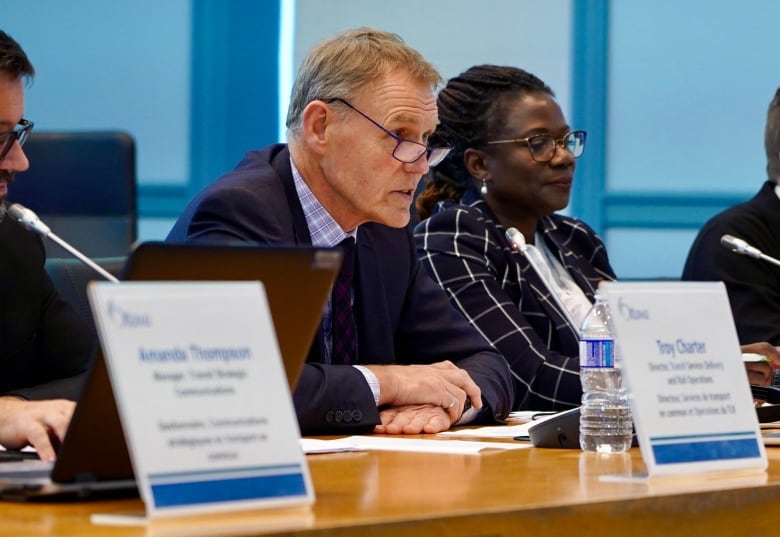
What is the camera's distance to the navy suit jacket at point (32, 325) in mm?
2174

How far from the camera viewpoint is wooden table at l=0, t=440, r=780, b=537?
3.24 ft

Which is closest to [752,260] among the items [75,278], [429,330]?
[429,330]

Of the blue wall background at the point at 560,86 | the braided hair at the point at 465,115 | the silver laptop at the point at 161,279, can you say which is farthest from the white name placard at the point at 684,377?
the blue wall background at the point at 560,86

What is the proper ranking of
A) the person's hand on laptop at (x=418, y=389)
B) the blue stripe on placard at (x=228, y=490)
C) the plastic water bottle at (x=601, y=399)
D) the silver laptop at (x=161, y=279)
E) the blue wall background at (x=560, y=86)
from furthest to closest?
the blue wall background at (x=560, y=86) → the person's hand on laptop at (x=418, y=389) → the plastic water bottle at (x=601, y=399) → the silver laptop at (x=161, y=279) → the blue stripe on placard at (x=228, y=490)

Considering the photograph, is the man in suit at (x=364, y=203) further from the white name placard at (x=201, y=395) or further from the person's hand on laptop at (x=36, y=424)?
the white name placard at (x=201, y=395)

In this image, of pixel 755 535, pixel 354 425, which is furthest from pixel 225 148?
pixel 755 535

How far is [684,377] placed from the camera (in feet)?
4.44

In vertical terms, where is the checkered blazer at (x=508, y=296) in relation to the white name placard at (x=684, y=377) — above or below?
below

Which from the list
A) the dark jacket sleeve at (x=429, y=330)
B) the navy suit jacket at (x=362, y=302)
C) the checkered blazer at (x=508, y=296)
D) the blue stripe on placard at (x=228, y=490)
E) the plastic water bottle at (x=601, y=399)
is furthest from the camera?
the checkered blazer at (x=508, y=296)

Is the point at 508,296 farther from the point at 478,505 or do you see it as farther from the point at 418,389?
the point at 478,505

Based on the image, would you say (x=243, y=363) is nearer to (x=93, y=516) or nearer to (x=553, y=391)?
(x=93, y=516)

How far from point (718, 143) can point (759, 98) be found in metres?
0.24

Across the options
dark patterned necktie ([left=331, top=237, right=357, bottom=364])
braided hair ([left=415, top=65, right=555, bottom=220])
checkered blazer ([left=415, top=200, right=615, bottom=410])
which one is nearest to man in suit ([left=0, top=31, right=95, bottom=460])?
dark patterned necktie ([left=331, top=237, right=357, bottom=364])

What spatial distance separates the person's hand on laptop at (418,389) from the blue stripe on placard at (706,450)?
2.33 ft
